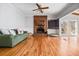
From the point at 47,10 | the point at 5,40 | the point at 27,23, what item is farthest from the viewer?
the point at 47,10

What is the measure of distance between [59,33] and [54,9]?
2857 millimetres

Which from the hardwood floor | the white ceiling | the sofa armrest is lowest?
the hardwood floor

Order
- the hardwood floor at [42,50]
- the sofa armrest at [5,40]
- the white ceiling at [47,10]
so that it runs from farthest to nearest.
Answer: the white ceiling at [47,10] → the sofa armrest at [5,40] → the hardwood floor at [42,50]

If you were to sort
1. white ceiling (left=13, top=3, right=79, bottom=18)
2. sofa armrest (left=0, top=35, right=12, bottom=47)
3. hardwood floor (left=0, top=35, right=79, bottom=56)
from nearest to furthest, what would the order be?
hardwood floor (left=0, top=35, right=79, bottom=56) → sofa armrest (left=0, top=35, right=12, bottom=47) → white ceiling (left=13, top=3, right=79, bottom=18)

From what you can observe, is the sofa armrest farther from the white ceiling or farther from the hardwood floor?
the white ceiling

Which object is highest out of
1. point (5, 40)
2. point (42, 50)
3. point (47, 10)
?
point (47, 10)

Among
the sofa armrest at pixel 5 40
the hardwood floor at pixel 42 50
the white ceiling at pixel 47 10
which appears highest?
the white ceiling at pixel 47 10

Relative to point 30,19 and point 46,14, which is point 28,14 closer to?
point 30,19

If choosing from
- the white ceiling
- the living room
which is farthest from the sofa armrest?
the white ceiling

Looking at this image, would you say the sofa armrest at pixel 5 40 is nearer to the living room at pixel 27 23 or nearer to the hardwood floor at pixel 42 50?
the living room at pixel 27 23

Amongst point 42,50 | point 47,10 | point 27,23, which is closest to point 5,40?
point 42,50

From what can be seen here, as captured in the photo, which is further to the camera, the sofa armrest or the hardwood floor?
the sofa armrest

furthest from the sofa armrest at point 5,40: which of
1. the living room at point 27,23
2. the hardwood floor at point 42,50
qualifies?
the hardwood floor at point 42,50

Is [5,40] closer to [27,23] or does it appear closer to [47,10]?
[27,23]
